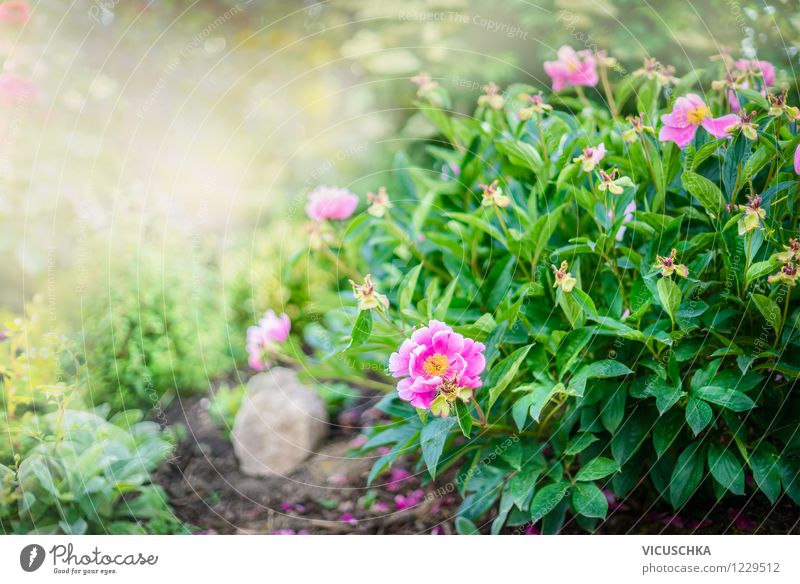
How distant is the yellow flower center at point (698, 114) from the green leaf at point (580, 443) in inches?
19.1

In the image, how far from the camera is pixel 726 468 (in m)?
0.98

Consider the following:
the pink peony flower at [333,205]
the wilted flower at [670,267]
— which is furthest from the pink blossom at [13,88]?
the wilted flower at [670,267]

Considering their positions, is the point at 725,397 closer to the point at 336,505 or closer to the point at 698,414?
the point at 698,414

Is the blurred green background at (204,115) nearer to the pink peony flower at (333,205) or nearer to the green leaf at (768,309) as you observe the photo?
the pink peony flower at (333,205)

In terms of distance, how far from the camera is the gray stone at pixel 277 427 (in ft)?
4.67

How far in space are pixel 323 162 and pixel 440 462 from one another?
85cm

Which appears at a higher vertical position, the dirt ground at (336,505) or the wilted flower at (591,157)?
the wilted flower at (591,157)

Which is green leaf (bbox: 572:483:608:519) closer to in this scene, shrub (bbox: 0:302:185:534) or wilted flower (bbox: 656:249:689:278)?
wilted flower (bbox: 656:249:689:278)

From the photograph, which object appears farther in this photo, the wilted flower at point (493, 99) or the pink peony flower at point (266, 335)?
the pink peony flower at point (266, 335)

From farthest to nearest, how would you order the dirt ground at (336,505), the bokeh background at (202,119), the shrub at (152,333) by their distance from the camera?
the shrub at (152,333) < the bokeh background at (202,119) < the dirt ground at (336,505)

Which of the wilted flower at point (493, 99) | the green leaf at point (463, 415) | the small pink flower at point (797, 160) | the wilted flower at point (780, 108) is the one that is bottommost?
the green leaf at point (463, 415)

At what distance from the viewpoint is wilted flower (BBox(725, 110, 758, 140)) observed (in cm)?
93

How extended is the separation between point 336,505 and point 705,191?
84 centimetres
